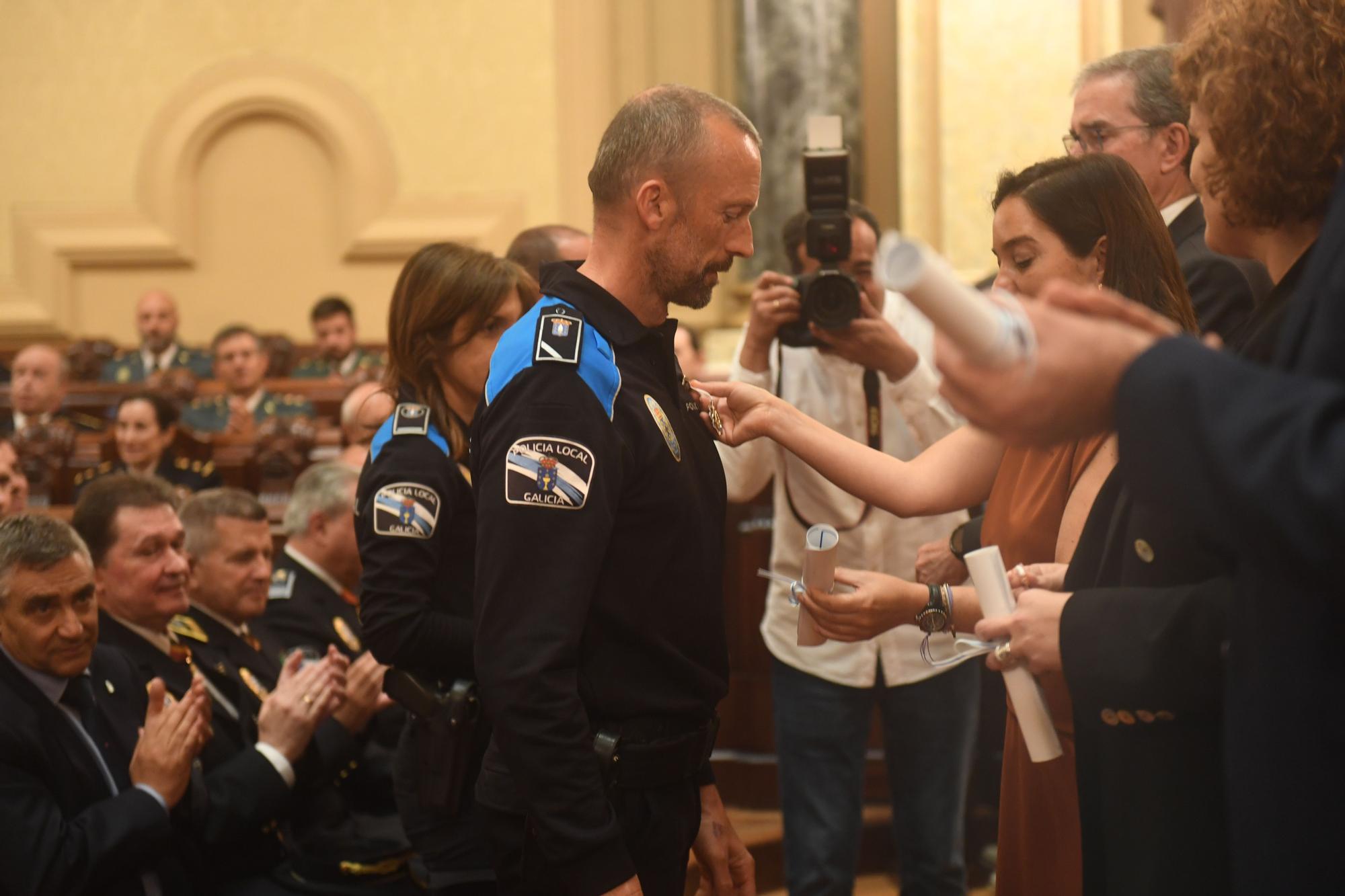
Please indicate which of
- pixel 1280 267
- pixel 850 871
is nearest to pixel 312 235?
pixel 850 871

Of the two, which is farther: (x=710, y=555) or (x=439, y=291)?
(x=439, y=291)

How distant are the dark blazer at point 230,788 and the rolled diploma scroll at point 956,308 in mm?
1909

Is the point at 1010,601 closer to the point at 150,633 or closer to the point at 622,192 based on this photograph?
the point at 622,192

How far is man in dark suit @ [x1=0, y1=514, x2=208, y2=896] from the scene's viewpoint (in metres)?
1.96

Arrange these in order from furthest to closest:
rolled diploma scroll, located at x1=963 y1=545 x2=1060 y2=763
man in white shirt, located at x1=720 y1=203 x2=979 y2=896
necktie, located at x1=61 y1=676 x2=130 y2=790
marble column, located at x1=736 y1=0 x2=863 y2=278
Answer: marble column, located at x1=736 y1=0 x2=863 y2=278 < man in white shirt, located at x1=720 y1=203 x2=979 y2=896 < necktie, located at x1=61 y1=676 x2=130 y2=790 < rolled diploma scroll, located at x1=963 y1=545 x2=1060 y2=763

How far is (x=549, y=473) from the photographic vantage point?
1.49m

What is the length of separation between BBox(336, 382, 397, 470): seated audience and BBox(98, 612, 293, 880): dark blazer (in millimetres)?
561

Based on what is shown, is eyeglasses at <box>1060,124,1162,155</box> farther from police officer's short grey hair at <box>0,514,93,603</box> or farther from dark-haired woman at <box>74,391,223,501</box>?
dark-haired woman at <box>74,391,223,501</box>

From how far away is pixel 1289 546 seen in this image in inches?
33.3

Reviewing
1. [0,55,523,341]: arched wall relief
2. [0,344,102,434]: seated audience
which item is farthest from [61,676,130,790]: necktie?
[0,55,523,341]: arched wall relief

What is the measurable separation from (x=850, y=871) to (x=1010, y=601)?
4.74 ft

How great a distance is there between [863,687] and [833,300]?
0.76 metres

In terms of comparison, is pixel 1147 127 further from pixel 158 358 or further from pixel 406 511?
pixel 158 358

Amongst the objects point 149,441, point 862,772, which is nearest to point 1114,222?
point 862,772
